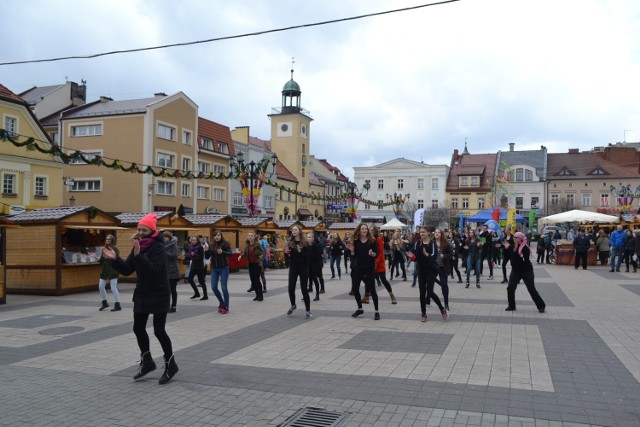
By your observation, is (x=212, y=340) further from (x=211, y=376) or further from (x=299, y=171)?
(x=299, y=171)

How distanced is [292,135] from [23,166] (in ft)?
130

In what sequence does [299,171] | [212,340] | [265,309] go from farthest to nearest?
[299,171] < [265,309] < [212,340]

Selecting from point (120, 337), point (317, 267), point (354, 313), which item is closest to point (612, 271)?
point (317, 267)

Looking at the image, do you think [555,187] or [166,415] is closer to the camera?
[166,415]

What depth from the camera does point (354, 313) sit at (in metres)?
10.8

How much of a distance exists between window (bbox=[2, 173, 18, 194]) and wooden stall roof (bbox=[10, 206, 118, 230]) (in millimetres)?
18854

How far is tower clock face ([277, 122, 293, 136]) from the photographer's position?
70625 millimetres

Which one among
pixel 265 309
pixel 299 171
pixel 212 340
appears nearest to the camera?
pixel 212 340

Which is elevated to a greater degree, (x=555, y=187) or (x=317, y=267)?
(x=555, y=187)

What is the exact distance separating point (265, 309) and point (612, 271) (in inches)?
608

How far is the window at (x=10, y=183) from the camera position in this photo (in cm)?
3322

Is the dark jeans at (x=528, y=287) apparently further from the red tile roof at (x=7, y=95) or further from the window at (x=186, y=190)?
the window at (x=186, y=190)

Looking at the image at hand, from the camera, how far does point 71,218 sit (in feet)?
53.0

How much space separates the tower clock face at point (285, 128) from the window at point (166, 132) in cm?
2505
